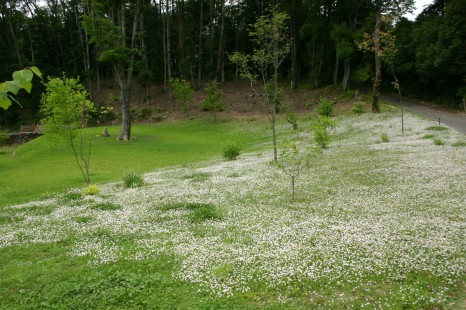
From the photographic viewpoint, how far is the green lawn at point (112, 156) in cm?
2853

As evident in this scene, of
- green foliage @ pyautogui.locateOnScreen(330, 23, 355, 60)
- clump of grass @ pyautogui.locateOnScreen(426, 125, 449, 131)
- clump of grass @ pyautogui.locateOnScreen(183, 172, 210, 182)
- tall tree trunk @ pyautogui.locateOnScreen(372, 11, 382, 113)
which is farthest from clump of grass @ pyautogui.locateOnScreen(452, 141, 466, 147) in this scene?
green foliage @ pyautogui.locateOnScreen(330, 23, 355, 60)

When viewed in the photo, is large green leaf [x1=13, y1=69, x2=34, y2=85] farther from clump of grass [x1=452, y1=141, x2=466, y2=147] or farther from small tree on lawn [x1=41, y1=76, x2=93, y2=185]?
clump of grass [x1=452, y1=141, x2=466, y2=147]

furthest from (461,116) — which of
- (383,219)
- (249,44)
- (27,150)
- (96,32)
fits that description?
(249,44)

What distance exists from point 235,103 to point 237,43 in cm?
3525

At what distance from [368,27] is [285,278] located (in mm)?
57867

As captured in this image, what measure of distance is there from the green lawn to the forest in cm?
966

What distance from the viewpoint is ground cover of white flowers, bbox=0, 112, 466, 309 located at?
9.05 meters

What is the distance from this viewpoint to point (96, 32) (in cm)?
4603

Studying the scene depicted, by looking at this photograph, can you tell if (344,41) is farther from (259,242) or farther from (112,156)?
(259,242)

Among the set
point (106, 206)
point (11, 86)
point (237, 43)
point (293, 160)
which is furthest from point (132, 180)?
point (237, 43)

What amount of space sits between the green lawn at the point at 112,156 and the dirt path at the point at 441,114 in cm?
2094

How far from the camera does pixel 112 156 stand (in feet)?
133

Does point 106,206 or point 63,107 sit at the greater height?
point 63,107

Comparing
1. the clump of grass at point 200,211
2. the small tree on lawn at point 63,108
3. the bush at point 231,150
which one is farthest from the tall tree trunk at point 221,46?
the clump of grass at point 200,211
